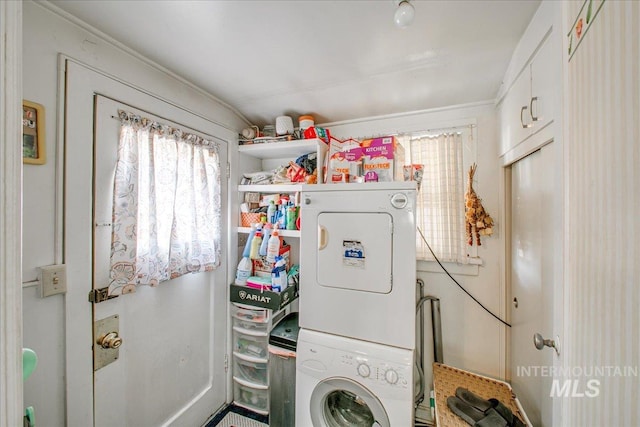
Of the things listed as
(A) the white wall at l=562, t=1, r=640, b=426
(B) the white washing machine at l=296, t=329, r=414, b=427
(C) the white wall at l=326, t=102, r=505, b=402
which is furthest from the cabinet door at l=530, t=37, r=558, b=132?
(B) the white washing machine at l=296, t=329, r=414, b=427

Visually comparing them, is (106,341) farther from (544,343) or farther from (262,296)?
(544,343)

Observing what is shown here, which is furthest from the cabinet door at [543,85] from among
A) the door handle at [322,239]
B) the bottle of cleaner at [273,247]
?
the bottle of cleaner at [273,247]

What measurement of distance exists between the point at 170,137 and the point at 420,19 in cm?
148

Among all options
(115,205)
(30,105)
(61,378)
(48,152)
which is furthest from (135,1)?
(61,378)

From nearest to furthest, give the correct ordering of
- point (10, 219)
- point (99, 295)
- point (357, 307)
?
point (10, 219), point (99, 295), point (357, 307)

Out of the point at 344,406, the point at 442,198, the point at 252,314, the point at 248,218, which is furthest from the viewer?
the point at 248,218

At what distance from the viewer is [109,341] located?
114cm

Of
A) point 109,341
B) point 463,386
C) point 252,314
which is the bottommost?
point 463,386

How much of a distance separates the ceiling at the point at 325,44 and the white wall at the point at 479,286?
0.48ft

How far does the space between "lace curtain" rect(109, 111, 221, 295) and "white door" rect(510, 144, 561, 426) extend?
6.18 ft

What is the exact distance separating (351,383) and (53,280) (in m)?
1.48

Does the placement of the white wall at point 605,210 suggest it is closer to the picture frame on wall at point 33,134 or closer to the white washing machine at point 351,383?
the white washing machine at point 351,383

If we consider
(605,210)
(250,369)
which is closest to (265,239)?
(250,369)

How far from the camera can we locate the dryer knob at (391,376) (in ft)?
3.73
